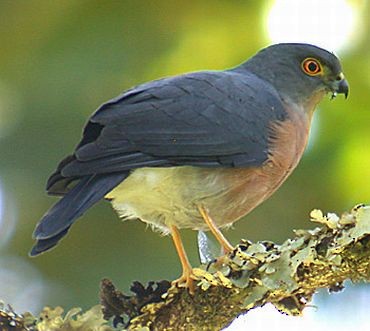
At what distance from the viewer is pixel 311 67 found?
4383mm

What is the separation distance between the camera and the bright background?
185 inches

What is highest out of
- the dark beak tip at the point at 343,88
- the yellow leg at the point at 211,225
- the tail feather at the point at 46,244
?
the dark beak tip at the point at 343,88

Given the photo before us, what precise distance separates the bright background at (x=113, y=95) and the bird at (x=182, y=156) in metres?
0.61

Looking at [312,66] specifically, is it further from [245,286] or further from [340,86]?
[245,286]

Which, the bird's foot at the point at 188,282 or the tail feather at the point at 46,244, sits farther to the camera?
the tail feather at the point at 46,244

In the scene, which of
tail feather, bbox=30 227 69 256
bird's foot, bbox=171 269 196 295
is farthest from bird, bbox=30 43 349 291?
bird's foot, bbox=171 269 196 295

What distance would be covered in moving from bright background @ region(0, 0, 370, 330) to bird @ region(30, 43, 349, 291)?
609 millimetres

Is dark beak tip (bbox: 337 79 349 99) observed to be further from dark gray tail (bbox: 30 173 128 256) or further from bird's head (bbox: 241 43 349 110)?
dark gray tail (bbox: 30 173 128 256)

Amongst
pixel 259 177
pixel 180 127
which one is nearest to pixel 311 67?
pixel 259 177

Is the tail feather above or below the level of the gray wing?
below

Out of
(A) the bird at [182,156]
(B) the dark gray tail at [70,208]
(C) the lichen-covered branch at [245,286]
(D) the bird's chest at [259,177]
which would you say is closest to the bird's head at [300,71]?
(A) the bird at [182,156]

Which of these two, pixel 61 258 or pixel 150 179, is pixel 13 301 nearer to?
pixel 61 258

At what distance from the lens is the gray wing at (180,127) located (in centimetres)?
345

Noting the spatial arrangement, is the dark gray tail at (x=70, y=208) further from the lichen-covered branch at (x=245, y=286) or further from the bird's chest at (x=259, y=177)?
the bird's chest at (x=259, y=177)
